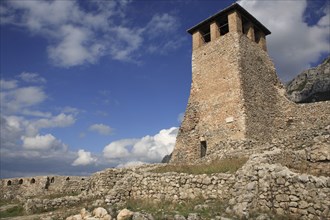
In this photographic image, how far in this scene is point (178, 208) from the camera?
10.9 m

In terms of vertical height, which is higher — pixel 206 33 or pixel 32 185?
pixel 206 33

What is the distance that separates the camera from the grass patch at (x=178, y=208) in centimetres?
977

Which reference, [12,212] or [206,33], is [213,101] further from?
[12,212]

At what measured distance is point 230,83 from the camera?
881 inches

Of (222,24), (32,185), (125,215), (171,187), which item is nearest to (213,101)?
(222,24)

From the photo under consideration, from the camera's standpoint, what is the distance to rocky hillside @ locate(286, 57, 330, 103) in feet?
163

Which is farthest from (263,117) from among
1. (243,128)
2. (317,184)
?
(317,184)

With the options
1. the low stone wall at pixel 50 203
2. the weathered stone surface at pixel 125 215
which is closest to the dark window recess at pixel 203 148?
the low stone wall at pixel 50 203

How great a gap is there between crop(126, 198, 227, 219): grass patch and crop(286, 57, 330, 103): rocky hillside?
4462 cm

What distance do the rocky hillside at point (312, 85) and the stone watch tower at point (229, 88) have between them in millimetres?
29067

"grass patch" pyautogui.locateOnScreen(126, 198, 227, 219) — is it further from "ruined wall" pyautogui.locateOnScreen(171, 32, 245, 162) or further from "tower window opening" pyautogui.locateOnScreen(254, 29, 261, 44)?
"tower window opening" pyautogui.locateOnScreen(254, 29, 261, 44)

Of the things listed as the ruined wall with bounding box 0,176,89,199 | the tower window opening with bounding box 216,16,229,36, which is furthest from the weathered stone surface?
the tower window opening with bounding box 216,16,229,36

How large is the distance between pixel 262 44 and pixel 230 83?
6.82 metres

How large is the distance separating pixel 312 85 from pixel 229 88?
120 feet
